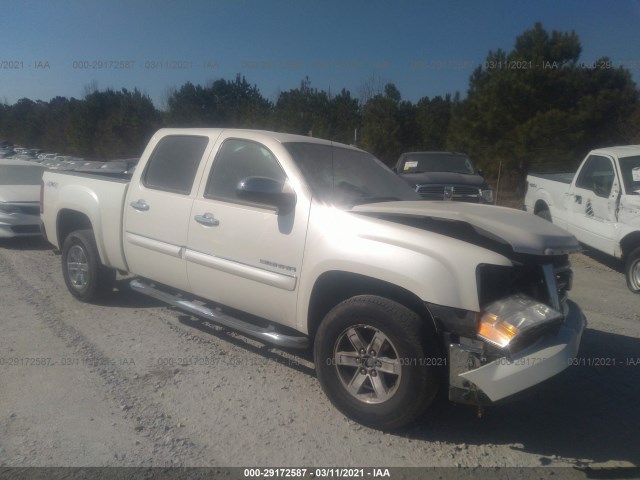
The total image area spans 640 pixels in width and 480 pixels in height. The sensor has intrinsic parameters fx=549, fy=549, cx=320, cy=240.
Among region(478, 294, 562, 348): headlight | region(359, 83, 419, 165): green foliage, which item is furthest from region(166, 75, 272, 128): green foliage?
region(478, 294, 562, 348): headlight

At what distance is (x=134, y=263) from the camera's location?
17.8 ft

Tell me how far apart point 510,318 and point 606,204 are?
5.74 m

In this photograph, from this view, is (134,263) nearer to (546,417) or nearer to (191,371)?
(191,371)

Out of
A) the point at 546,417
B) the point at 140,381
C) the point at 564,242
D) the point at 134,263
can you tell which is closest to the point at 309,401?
the point at 140,381

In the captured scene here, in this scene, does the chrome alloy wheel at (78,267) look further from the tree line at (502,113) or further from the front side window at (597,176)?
the tree line at (502,113)

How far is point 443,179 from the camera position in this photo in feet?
36.4

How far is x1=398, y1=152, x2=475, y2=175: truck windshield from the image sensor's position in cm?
1245

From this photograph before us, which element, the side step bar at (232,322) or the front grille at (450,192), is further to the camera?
the front grille at (450,192)

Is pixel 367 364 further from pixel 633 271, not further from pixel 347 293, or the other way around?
pixel 633 271

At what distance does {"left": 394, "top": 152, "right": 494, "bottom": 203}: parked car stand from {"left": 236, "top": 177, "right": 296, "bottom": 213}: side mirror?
6.69 meters

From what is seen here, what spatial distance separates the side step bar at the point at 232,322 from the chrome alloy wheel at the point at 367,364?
432 millimetres

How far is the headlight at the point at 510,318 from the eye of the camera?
10.2ft

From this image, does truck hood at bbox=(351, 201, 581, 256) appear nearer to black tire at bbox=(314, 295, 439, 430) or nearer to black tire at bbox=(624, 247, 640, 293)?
black tire at bbox=(314, 295, 439, 430)

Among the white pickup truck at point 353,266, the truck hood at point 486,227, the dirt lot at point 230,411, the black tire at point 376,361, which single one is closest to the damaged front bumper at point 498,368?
the white pickup truck at point 353,266
